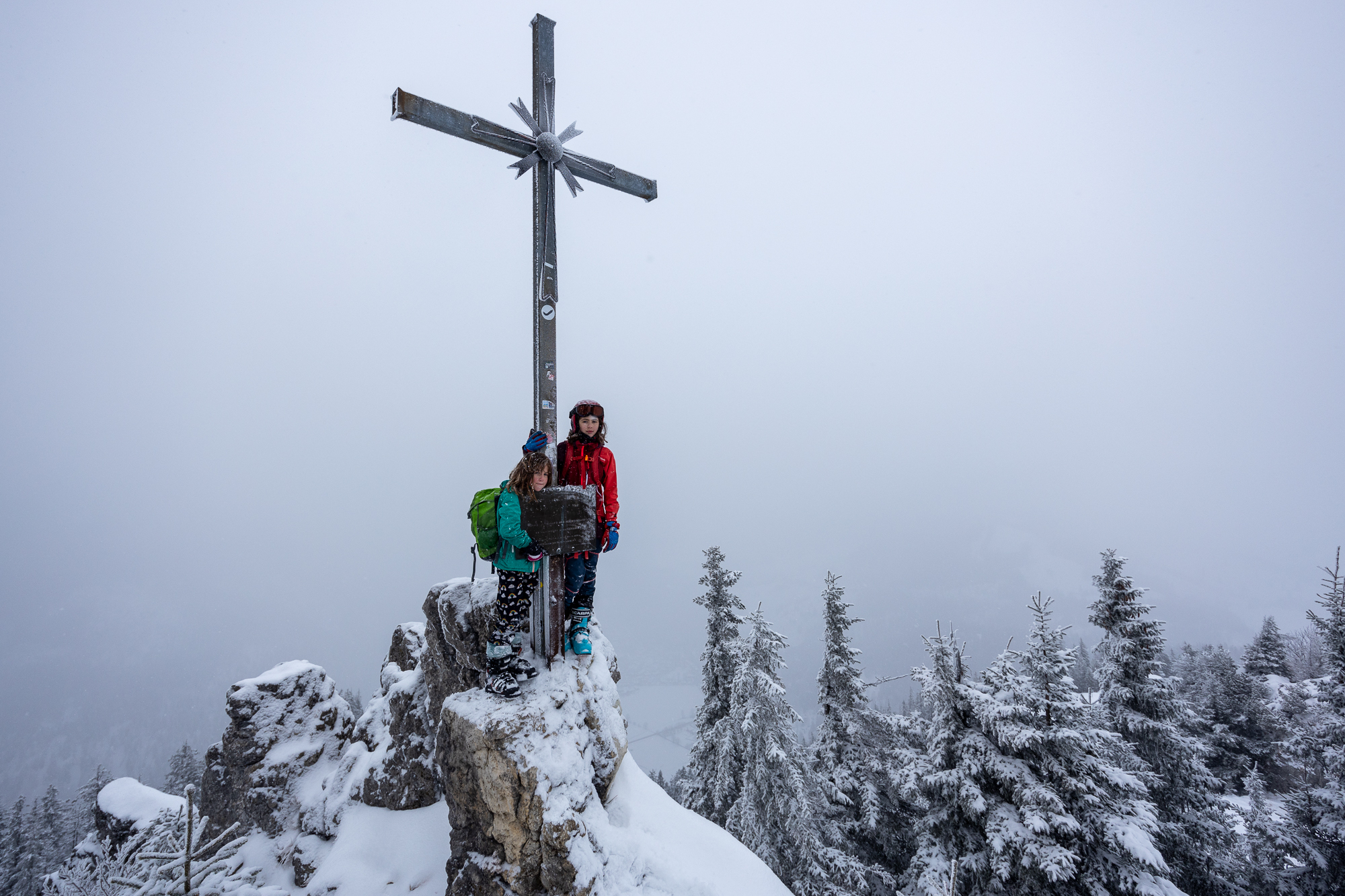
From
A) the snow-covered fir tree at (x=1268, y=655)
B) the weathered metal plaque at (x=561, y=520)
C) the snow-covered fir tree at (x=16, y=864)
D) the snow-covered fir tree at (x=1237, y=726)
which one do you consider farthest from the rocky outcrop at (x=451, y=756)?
the snow-covered fir tree at (x=1268, y=655)

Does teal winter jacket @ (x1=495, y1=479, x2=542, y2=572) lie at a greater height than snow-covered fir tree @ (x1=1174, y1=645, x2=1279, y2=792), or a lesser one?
greater

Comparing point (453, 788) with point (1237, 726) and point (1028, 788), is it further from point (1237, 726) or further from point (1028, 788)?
point (1237, 726)

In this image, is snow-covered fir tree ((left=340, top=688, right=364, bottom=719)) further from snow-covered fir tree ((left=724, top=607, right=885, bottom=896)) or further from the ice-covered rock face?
snow-covered fir tree ((left=724, top=607, right=885, bottom=896))

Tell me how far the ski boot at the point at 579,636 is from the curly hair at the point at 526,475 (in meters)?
2.04

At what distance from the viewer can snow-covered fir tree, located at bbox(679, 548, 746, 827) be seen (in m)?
15.2

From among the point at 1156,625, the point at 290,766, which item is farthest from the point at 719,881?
the point at 1156,625

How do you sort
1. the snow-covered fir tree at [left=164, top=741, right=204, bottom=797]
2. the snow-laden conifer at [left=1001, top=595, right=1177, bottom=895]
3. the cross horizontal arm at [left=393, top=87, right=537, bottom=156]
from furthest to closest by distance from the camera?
the snow-covered fir tree at [left=164, top=741, right=204, bottom=797] < the snow-laden conifer at [left=1001, top=595, right=1177, bottom=895] < the cross horizontal arm at [left=393, top=87, right=537, bottom=156]

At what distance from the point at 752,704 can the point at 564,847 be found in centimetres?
961

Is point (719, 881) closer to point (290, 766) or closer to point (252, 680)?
point (290, 766)

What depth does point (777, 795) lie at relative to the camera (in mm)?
13203

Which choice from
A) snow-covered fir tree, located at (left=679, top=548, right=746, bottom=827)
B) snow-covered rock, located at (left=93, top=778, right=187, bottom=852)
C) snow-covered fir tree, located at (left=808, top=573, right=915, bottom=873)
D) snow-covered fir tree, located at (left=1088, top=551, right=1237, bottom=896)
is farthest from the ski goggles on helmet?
snow-covered fir tree, located at (left=1088, top=551, right=1237, bottom=896)

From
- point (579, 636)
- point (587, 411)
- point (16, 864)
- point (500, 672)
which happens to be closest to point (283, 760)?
point (500, 672)

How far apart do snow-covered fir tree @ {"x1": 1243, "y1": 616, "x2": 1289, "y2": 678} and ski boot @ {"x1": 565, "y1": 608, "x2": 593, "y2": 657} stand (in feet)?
153

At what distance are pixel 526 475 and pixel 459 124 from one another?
14.8 feet
